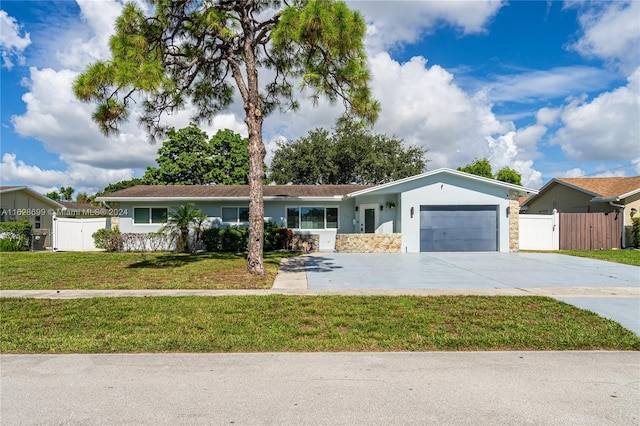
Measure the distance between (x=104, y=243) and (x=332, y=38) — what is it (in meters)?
14.9

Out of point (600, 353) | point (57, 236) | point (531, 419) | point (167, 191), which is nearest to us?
point (531, 419)

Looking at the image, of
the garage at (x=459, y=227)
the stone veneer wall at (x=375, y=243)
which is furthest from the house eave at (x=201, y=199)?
the garage at (x=459, y=227)

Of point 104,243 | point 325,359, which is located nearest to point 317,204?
point 104,243

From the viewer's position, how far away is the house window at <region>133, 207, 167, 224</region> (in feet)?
62.4

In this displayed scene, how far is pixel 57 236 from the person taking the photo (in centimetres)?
1905

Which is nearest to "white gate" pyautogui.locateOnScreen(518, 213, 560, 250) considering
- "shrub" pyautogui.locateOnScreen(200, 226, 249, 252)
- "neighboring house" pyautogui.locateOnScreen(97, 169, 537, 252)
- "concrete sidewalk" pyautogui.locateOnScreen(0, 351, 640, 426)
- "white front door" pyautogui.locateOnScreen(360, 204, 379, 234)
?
"neighboring house" pyautogui.locateOnScreen(97, 169, 537, 252)

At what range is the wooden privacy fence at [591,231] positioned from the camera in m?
18.6

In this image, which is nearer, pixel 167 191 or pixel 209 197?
pixel 209 197

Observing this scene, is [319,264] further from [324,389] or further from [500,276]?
[324,389]

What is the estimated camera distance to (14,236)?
18.5 meters

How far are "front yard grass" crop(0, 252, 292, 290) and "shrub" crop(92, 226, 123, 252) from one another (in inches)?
143

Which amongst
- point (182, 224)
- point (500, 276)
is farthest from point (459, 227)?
point (182, 224)

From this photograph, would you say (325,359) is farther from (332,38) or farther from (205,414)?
(332,38)

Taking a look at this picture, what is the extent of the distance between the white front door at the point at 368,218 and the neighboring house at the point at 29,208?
15630mm
